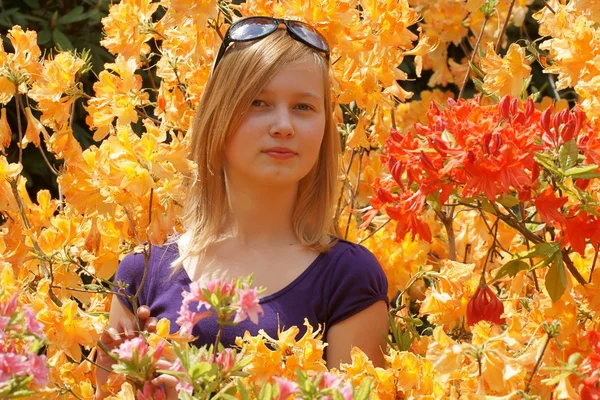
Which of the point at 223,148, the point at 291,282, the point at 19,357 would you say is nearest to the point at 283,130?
the point at 223,148

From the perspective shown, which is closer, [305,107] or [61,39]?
[305,107]

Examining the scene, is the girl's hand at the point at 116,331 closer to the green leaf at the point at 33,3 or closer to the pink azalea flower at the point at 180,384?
the pink azalea flower at the point at 180,384

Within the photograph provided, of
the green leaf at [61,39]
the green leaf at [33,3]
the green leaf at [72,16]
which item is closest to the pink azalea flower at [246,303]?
the green leaf at [61,39]

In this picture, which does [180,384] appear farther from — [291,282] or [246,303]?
[291,282]

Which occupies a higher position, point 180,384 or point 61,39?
point 61,39

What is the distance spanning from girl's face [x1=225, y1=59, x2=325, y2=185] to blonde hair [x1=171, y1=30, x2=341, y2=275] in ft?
0.08

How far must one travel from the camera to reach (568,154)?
1655 millimetres

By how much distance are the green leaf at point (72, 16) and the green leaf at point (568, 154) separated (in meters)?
2.58

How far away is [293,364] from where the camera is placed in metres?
1.68

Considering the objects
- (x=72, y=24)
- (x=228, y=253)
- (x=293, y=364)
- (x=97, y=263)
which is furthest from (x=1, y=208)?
(x=72, y=24)

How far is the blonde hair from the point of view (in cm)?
221

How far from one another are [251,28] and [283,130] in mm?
268

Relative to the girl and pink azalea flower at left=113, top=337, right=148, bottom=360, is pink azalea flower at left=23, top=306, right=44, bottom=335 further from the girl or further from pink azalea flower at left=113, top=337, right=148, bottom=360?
the girl

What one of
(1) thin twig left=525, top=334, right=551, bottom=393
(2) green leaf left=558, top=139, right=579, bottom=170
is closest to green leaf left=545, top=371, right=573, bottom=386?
(1) thin twig left=525, top=334, right=551, bottom=393
